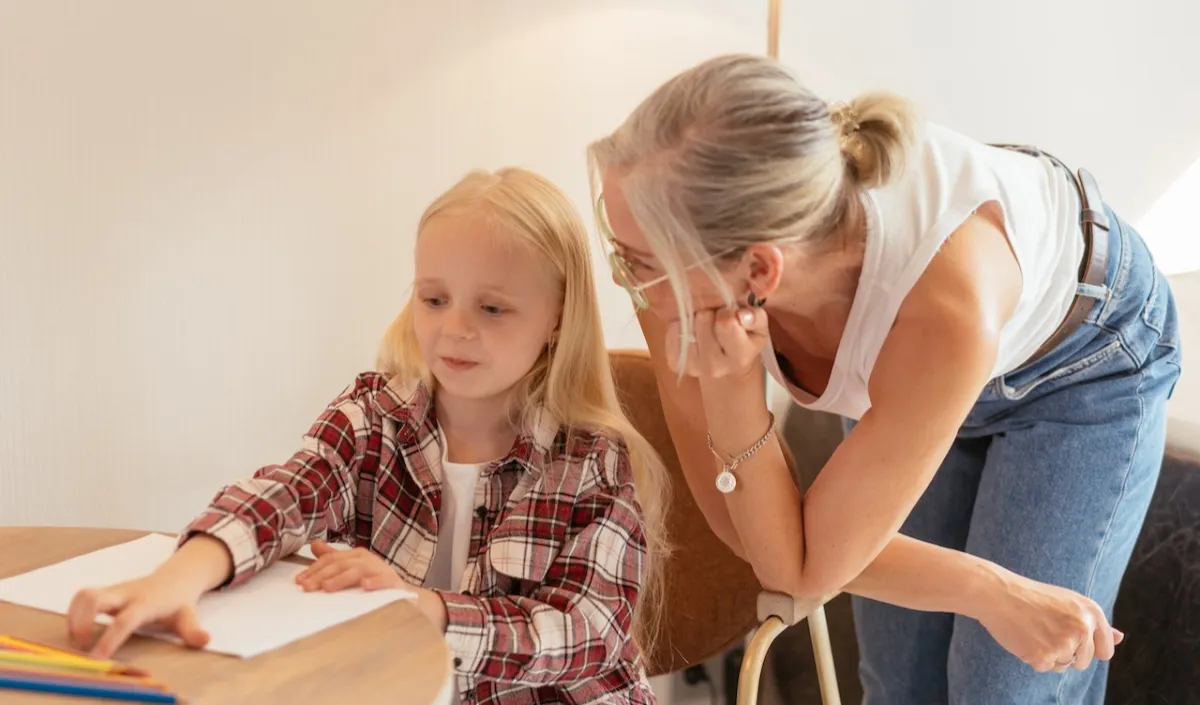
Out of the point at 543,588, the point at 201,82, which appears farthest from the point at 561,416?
the point at 201,82

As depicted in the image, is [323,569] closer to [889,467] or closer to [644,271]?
[644,271]

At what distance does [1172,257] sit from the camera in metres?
2.23

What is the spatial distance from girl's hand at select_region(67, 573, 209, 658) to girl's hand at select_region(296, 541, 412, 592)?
11 cm

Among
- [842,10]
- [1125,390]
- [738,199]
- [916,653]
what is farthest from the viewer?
[842,10]

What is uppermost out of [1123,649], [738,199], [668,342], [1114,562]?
[738,199]

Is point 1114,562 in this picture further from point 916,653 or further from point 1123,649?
point 1123,649

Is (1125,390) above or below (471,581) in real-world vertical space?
above

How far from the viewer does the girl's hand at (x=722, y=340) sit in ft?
2.96

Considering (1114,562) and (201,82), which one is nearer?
(1114,562)

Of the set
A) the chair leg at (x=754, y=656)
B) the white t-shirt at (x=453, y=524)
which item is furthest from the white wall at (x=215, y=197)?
the chair leg at (x=754, y=656)

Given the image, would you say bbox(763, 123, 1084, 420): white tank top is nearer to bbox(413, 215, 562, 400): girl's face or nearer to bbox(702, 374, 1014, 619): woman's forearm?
bbox(702, 374, 1014, 619): woman's forearm

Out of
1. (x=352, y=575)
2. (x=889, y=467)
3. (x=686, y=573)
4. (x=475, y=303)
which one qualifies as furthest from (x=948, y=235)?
(x=686, y=573)

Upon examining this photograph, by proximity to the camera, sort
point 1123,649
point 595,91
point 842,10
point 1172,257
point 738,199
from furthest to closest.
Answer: point 1172,257
point 842,10
point 595,91
point 1123,649
point 738,199

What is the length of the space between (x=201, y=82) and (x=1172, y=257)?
1860mm
